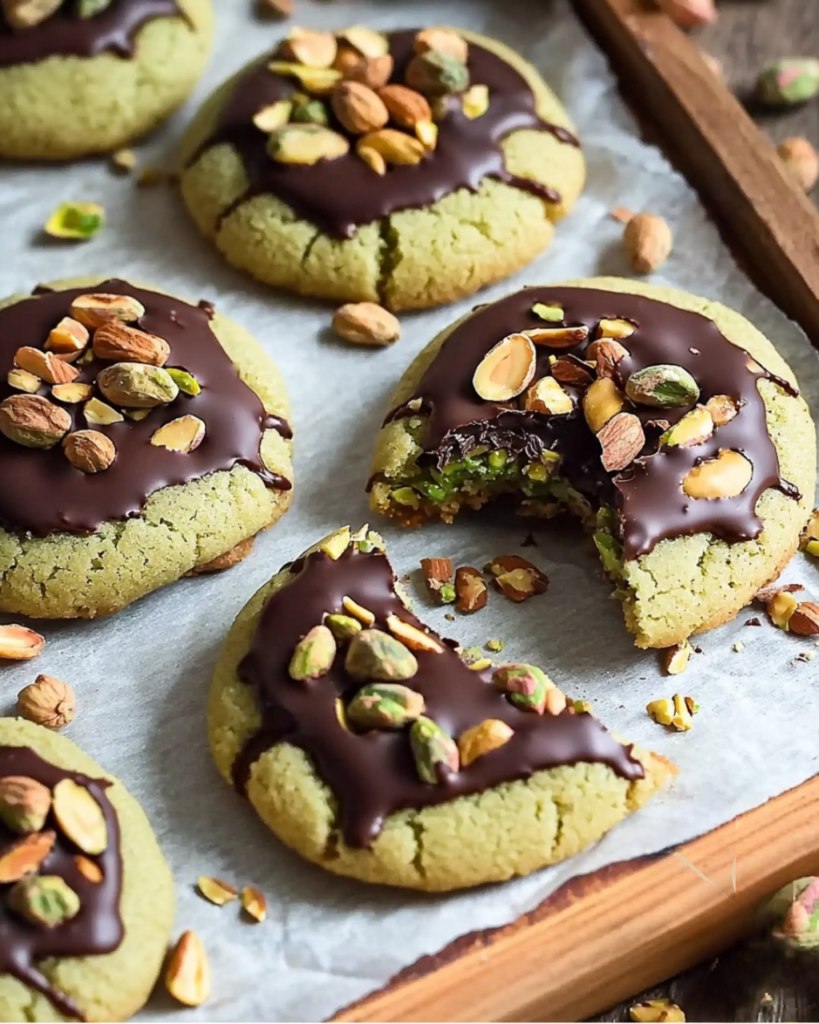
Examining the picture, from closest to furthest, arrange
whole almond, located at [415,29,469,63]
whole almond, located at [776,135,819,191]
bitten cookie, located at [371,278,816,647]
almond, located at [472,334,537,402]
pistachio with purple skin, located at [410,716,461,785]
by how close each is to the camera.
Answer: pistachio with purple skin, located at [410,716,461,785], bitten cookie, located at [371,278,816,647], almond, located at [472,334,537,402], whole almond, located at [415,29,469,63], whole almond, located at [776,135,819,191]

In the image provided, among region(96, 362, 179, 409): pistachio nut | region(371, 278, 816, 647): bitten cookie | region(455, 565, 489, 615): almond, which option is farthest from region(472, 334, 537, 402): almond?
region(96, 362, 179, 409): pistachio nut

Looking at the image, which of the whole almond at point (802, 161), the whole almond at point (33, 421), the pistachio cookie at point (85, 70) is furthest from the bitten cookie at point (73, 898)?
the whole almond at point (802, 161)

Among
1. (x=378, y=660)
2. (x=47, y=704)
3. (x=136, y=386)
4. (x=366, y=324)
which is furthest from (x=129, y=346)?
(x=378, y=660)

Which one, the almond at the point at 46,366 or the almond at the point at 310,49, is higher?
the almond at the point at 310,49

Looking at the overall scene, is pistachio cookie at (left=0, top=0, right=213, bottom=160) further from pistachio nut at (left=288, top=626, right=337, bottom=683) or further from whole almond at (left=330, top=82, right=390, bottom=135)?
pistachio nut at (left=288, top=626, right=337, bottom=683)

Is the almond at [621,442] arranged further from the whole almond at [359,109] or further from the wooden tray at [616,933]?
the whole almond at [359,109]

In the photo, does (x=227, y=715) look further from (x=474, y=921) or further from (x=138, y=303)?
A: (x=138, y=303)
